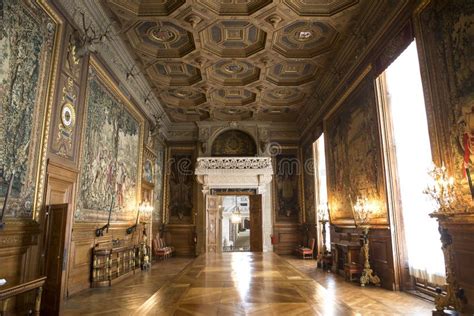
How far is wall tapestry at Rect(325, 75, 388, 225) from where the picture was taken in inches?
297

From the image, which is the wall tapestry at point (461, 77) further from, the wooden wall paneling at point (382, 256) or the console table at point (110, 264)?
the console table at point (110, 264)

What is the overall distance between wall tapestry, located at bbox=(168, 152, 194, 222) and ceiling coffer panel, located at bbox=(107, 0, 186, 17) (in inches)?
339

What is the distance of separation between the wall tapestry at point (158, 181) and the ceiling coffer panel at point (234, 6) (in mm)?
7515

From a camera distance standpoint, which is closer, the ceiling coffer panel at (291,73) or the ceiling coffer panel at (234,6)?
the ceiling coffer panel at (234,6)

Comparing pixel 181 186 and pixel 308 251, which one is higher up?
pixel 181 186

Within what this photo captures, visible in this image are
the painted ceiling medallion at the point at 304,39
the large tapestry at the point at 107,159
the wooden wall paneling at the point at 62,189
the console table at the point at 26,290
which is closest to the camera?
the console table at the point at 26,290

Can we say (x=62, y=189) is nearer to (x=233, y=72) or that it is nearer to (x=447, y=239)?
(x=447, y=239)

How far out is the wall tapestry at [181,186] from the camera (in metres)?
15.1

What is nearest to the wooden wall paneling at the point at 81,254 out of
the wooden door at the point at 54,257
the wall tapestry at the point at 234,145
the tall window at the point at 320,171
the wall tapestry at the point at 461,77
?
the wooden door at the point at 54,257

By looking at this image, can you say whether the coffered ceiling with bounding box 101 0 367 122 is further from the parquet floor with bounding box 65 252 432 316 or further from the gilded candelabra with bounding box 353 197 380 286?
the parquet floor with bounding box 65 252 432 316

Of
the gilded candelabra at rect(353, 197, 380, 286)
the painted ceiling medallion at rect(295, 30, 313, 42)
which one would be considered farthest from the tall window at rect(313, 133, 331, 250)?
the painted ceiling medallion at rect(295, 30, 313, 42)

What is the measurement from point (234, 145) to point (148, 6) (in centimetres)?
889

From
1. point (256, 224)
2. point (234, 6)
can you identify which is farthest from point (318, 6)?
point (256, 224)

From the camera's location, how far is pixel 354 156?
8.80m
